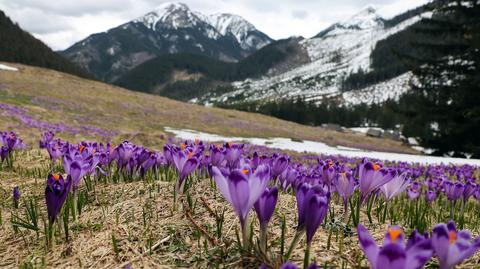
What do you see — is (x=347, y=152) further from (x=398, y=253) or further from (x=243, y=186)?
(x=398, y=253)

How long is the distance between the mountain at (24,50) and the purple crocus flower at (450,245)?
10943cm

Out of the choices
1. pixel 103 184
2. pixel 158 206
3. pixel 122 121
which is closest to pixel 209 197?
pixel 158 206

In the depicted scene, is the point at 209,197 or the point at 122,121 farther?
the point at 122,121

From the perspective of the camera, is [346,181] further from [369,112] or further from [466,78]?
[369,112]

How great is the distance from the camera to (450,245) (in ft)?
5.25

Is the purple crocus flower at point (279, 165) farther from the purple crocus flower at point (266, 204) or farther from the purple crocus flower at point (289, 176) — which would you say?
the purple crocus flower at point (266, 204)

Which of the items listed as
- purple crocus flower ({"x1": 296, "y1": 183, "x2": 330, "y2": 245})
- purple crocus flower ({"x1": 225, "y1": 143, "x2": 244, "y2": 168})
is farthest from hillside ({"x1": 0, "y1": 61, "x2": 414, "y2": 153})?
purple crocus flower ({"x1": 296, "y1": 183, "x2": 330, "y2": 245})

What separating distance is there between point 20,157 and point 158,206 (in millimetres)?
6062

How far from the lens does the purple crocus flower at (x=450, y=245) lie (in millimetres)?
1578

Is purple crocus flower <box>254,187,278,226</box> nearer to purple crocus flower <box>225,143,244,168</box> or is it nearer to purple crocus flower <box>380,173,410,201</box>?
purple crocus flower <box>380,173,410,201</box>

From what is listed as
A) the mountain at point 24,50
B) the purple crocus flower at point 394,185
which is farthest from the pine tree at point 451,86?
the mountain at point 24,50

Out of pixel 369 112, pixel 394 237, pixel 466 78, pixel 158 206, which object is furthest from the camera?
pixel 369 112

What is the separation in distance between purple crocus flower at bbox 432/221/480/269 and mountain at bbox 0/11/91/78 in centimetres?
10943

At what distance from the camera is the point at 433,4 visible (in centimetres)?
2444
